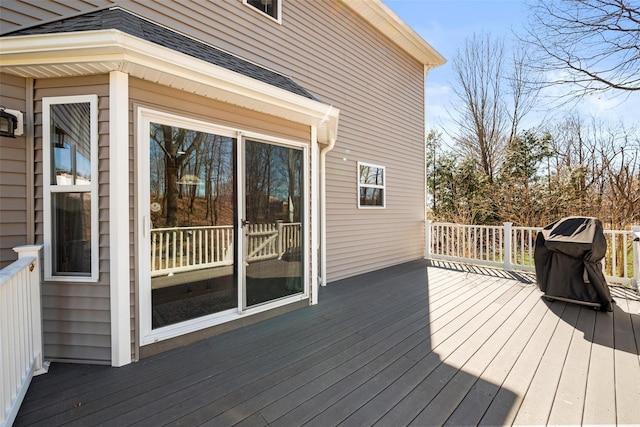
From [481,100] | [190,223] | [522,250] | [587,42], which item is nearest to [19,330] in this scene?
[190,223]

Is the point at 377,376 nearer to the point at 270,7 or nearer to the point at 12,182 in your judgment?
the point at 12,182

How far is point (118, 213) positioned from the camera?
239 cm

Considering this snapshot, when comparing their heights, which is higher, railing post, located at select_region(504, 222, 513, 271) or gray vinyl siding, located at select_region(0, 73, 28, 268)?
gray vinyl siding, located at select_region(0, 73, 28, 268)

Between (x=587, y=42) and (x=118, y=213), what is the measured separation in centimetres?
790

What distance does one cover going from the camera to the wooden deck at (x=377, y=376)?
183 centimetres

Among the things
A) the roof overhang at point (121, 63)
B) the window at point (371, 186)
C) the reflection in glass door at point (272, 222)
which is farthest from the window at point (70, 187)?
the window at point (371, 186)

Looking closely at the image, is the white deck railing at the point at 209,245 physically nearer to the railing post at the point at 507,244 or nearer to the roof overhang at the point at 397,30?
the railing post at the point at 507,244

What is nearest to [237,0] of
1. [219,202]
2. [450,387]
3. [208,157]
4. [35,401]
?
[208,157]

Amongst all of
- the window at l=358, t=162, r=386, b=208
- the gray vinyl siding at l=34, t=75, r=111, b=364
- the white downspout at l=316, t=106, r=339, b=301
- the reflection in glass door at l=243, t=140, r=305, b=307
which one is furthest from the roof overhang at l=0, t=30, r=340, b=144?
the window at l=358, t=162, r=386, b=208

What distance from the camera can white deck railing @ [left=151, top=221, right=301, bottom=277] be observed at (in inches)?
107

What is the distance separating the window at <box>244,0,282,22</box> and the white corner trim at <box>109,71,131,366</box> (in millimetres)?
2768

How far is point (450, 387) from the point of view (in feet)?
6.93

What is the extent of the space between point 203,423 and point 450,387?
1.70 metres

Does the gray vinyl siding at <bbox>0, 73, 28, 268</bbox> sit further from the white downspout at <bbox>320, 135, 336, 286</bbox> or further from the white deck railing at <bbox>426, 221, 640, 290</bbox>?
the white deck railing at <bbox>426, 221, 640, 290</bbox>
